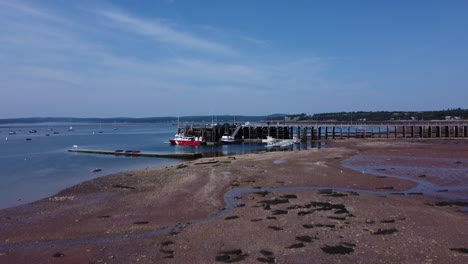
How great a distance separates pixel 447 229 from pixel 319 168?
756 inches

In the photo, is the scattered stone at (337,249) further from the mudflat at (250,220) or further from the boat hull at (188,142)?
the boat hull at (188,142)

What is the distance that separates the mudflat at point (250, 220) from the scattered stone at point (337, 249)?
0.03 m

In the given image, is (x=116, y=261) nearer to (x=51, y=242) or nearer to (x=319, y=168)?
(x=51, y=242)

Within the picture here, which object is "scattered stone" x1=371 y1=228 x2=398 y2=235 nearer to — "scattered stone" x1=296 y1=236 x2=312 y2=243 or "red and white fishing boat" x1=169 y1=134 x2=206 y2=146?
"scattered stone" x1=296 y1=236 x2=312 y2=243

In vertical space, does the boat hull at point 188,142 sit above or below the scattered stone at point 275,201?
below

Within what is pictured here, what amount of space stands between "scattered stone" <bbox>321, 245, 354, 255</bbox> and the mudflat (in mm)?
31

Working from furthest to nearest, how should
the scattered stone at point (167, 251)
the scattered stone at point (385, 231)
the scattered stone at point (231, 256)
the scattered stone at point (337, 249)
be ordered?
1. the scattered stone at point (385, 231)
2. the scattered stone at point (167, 251)
3. the scattered stone at point (337, 249)
4. the scattered stone at point (231, 256)

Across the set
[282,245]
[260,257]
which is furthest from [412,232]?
[260,257]

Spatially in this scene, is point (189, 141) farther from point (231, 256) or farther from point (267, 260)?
point (267, 260)

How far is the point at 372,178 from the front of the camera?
29.2 m

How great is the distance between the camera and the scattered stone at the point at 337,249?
13391 millimetres

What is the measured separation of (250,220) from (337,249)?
16.2 feet

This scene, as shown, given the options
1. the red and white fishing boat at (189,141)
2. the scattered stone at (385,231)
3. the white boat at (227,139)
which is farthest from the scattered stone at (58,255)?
the white boat at (227,139)

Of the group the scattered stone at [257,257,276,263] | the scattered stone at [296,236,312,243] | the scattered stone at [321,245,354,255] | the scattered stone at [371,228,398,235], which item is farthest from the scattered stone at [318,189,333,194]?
the scattered stone at [257,257,276,263]
